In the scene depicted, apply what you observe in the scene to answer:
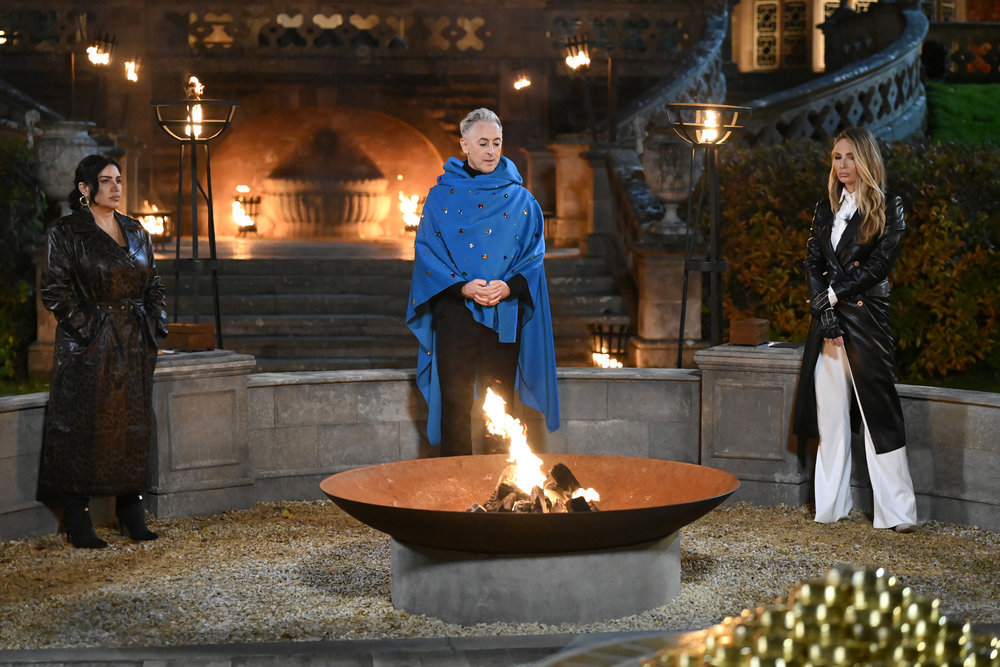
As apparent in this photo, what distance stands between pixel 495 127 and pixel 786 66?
2139 cm

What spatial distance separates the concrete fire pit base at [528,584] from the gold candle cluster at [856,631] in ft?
12.4

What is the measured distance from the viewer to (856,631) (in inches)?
62.9

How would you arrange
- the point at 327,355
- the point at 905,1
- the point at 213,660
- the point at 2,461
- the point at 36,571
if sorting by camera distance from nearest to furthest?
the point at 213,660 < the point at 36,571 < the point at 2,461 < the point at 327,355 < the point at 905,1

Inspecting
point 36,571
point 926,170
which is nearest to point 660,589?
point 36,571

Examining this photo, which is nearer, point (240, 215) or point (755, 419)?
point (755, 419)

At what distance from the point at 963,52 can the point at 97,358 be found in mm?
17352

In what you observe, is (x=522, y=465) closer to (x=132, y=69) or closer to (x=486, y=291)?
(x=486, y=291)

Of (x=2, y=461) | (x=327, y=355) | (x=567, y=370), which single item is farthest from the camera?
(x=327, y=355)

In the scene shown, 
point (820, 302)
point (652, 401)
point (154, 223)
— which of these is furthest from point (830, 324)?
point (154, 223)

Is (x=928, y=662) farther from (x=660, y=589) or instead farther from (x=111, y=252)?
(x=111, y=252)

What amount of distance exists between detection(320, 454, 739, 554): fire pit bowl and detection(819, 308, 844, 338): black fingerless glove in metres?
1.42

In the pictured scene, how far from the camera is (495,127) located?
21.9 ft

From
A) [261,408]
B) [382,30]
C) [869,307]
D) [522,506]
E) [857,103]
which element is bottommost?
[522,506]

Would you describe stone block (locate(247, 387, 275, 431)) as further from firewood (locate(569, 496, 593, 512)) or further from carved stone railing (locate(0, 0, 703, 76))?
carved stone railing (locate(0, 0, 703, 76))
